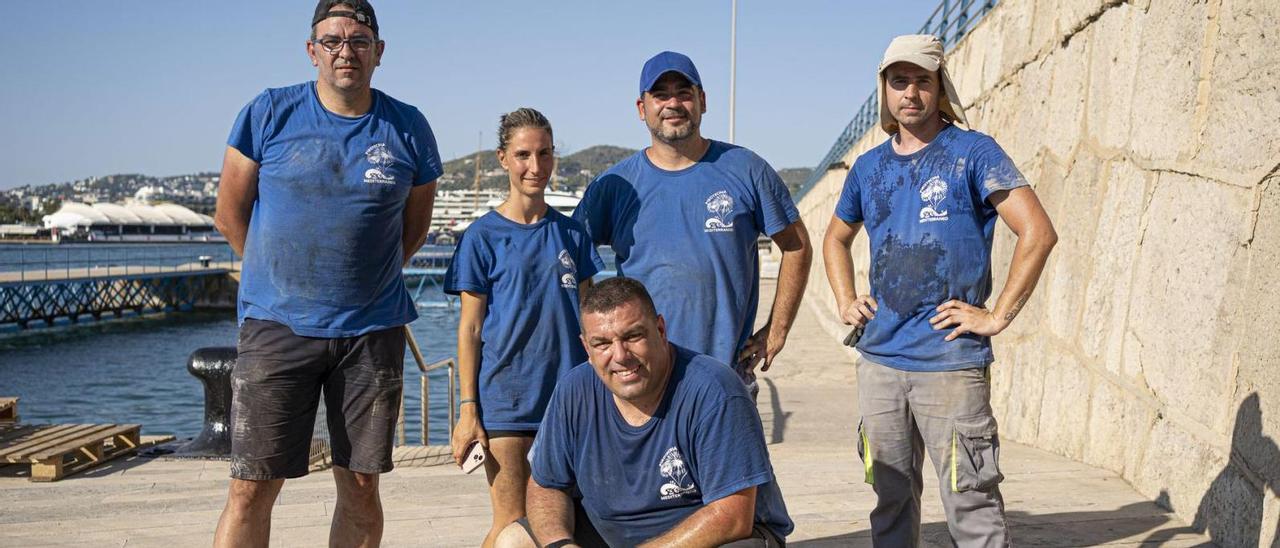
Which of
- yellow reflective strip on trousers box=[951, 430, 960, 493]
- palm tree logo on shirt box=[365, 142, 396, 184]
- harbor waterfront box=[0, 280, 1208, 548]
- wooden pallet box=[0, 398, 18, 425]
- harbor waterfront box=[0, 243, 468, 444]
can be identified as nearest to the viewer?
yellow reflective strip on trousers box=[951, 430, 960, 493]

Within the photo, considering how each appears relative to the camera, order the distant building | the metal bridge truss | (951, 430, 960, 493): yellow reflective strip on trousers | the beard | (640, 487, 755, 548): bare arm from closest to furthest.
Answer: (640, 487, 755, 548): bare arm < (951, 430, 960, 493): yellow reflective strip on trousers < the beard < the metal bridge truss < the distant building

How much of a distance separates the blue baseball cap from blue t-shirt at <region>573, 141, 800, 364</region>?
274 mm

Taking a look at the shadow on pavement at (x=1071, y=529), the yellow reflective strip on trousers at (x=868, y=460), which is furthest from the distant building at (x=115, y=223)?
the yellow reflective strip on trousers at (x=868, y=460)

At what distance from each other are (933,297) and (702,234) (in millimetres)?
802

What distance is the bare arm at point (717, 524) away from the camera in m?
3.13

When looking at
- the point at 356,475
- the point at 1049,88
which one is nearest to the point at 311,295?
the point at 356,475

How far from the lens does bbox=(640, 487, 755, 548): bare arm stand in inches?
123

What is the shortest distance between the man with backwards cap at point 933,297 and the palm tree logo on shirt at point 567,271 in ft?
3.24

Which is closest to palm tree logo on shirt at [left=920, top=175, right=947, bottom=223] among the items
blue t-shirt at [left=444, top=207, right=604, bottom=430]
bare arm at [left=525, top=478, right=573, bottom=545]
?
blue t-shirt at [left=444, top=207, right=604, bottom=430]

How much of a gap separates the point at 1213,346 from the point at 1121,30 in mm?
2472

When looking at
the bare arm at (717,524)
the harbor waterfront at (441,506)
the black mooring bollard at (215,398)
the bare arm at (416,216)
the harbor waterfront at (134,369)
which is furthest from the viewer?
the harbor waterfront at (134,369)

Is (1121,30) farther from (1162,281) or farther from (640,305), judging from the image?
(640,305)

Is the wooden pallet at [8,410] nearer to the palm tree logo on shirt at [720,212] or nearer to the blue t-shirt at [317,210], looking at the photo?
the blue t-shirt at [317,210]

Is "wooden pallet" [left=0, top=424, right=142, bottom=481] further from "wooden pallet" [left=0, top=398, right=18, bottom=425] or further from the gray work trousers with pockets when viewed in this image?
the gray work trousers with pockets
